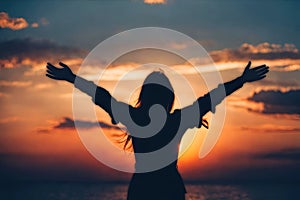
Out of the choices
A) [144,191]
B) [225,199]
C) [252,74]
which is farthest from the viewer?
[225,199]

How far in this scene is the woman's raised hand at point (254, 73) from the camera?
21.0 ft

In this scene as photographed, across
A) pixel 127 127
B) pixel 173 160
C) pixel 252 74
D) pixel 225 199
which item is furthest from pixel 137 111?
pixel 225 199

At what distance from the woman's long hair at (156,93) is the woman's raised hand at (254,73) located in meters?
0.84

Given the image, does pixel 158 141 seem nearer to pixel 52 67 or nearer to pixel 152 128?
pixel 152 128

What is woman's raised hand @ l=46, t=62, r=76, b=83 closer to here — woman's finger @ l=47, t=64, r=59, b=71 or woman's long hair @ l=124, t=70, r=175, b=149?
woman's finger @ l=47, t=64, r=59, b=71

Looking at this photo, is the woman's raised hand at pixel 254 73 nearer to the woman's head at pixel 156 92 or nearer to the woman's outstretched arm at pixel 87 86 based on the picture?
the woman's head at pixel 156 92

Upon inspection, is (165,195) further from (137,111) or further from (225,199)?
(225,199)

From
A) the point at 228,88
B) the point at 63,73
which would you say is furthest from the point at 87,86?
the point at 228,88

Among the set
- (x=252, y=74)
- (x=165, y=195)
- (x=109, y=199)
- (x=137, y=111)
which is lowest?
(x=109, y=199)

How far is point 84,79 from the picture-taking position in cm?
612

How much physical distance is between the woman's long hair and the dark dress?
0.08 meters

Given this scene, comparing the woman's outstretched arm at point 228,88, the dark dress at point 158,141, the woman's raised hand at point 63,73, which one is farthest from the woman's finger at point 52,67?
the woman's outstretched arm at point 228,88

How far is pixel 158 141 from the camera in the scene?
6090mm

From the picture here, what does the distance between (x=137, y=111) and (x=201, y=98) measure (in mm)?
632
